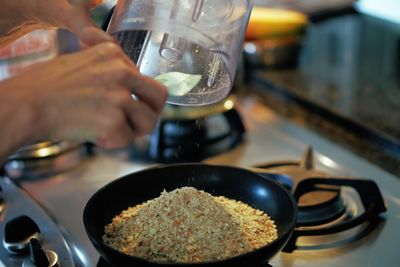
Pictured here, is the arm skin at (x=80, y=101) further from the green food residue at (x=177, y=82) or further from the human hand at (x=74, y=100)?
the green food residue at (x=177, y=82)

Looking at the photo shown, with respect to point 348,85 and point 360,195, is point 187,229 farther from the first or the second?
point 348,85

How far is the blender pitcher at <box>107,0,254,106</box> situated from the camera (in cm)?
67

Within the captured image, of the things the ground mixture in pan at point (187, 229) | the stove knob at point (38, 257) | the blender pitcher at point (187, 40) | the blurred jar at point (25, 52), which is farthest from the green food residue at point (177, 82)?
the blurred jar at point (25, 52)

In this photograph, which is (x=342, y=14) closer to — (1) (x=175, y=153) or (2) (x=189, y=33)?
(1) (x=175, y=153)

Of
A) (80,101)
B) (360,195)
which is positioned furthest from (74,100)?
(360,195)

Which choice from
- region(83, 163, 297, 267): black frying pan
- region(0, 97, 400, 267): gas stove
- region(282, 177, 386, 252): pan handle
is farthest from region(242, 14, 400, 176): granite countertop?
region(83, 163, 297, 267): black frying pan

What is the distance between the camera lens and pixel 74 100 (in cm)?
57

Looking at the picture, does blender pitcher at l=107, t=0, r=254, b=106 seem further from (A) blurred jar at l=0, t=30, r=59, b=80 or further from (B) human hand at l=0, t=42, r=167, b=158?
(A) blurred jar at l=0, t=30, r=59, b=80

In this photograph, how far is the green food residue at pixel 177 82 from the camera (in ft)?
2.52

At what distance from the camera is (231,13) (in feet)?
2.35

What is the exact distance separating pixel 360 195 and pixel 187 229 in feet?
0.89

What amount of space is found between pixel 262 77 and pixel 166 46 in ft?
2.13

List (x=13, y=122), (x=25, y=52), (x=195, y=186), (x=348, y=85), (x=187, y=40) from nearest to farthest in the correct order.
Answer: (x=13, y=122)
(x=187, y=40)
(x=195, y=186)
(x=25, y=52)
(x=348, y=85)

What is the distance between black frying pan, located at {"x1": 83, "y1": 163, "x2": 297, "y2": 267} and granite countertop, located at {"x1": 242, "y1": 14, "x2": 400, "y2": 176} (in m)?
0.29
